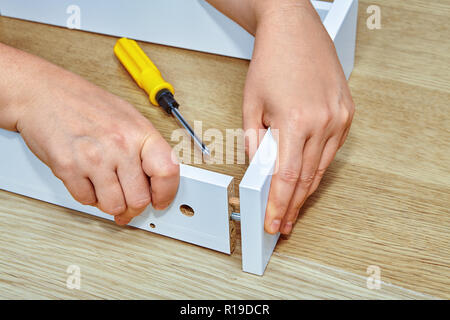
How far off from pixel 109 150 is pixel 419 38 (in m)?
0.47

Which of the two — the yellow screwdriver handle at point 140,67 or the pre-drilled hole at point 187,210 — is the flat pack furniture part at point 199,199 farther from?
the yellow screwdriver handle at point 140,67

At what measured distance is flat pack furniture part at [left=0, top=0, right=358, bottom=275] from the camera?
1.48ft

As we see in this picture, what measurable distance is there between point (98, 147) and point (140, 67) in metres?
0.23

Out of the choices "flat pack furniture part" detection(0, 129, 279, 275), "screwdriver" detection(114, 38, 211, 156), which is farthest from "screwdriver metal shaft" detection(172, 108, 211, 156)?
"flat pack furniture part" detection(0, 129, 279, 275)

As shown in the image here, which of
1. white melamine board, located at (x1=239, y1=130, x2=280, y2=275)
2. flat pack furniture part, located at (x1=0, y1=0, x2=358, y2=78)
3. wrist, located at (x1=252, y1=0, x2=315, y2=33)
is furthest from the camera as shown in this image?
flat pack furniture part, located at (x1=0, y1=0, x2=358, y2=78)

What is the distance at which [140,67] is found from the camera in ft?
2.17

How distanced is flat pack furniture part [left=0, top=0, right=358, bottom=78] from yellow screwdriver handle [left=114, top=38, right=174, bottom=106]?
0.05m

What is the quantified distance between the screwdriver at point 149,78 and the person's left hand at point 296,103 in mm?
107

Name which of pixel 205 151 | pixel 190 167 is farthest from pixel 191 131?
pixel 190 167

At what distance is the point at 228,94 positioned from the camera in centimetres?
66

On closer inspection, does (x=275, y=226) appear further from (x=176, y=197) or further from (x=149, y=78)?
(x=149, y=78)

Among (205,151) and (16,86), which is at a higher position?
(16,86)

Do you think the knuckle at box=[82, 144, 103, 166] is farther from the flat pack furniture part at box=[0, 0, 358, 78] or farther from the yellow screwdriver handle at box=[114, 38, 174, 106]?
the flat pack furniture part at box=[0, 0, 358, 78]
